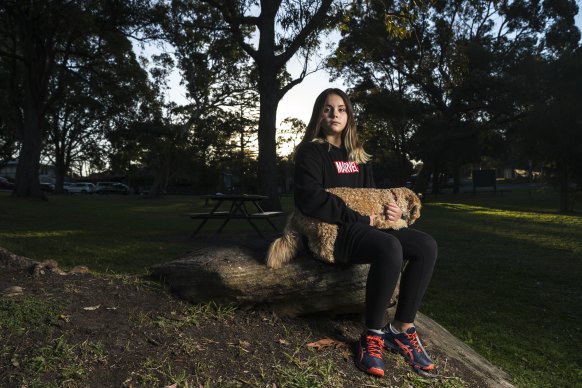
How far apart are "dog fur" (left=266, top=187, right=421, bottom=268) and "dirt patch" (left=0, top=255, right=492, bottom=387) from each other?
0.47 metres

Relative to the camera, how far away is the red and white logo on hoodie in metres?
3.23

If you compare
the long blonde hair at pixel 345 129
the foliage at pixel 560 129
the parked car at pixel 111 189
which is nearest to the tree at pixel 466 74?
the foliage at pixel 560 129

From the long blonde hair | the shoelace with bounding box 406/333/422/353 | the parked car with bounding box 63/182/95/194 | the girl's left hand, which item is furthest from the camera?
the parked car with bounding box 63/182/95/194

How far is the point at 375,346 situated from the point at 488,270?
16.1ft

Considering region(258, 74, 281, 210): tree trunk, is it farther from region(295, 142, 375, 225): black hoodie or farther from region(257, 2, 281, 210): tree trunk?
region(295, 142, 375, 225): black hoodie

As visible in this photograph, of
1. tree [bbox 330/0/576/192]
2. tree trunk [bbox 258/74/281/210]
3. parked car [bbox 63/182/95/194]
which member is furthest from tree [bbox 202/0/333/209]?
parked car [bbox 63/182/95/194]

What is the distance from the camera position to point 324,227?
2877mm

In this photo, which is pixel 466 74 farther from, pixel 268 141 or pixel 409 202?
pixel 409 202

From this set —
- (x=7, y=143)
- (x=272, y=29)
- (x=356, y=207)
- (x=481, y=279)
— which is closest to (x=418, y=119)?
(x=272, y=29)

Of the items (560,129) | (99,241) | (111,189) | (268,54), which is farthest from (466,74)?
(111,189)

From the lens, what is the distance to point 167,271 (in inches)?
135

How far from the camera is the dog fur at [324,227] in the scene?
113 inches

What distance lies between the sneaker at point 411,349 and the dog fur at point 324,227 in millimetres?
596

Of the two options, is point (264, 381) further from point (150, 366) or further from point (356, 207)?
point (356, 207)
